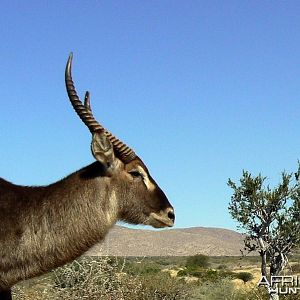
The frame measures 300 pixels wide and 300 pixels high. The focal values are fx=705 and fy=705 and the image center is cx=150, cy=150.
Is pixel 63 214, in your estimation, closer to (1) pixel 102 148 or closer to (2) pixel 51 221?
(2) pixel 51 221

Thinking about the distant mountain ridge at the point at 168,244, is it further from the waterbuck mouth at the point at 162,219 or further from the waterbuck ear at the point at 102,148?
the waterbuck ear at the point at 102,148

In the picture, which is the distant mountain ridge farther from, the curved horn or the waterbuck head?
the curved horn

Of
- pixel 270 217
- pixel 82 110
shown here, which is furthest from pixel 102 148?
pixel 270 217

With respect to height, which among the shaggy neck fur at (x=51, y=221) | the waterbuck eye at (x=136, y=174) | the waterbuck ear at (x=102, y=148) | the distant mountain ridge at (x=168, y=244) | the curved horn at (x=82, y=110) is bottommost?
the shaggy neck fur at (x=51, y=221)

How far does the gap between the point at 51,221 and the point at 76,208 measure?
0.39m

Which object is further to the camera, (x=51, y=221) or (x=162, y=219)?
(x=162, y=219)

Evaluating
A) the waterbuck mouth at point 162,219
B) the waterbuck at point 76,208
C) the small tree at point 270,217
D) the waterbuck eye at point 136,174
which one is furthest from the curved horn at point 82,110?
the small tree at point 270,217

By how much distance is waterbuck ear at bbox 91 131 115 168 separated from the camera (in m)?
9.49

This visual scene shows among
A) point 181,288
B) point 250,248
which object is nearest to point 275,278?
point 250,248

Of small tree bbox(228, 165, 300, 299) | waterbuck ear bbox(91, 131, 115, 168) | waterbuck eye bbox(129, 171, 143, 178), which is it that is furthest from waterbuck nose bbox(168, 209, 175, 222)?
small tree bbox(228, 165, 300, 299)

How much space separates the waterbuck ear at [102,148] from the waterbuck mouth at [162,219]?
1.03 meters

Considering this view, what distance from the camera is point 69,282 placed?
617 inches

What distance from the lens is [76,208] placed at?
31.5ft

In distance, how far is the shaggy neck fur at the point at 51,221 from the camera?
9211 millimetres
